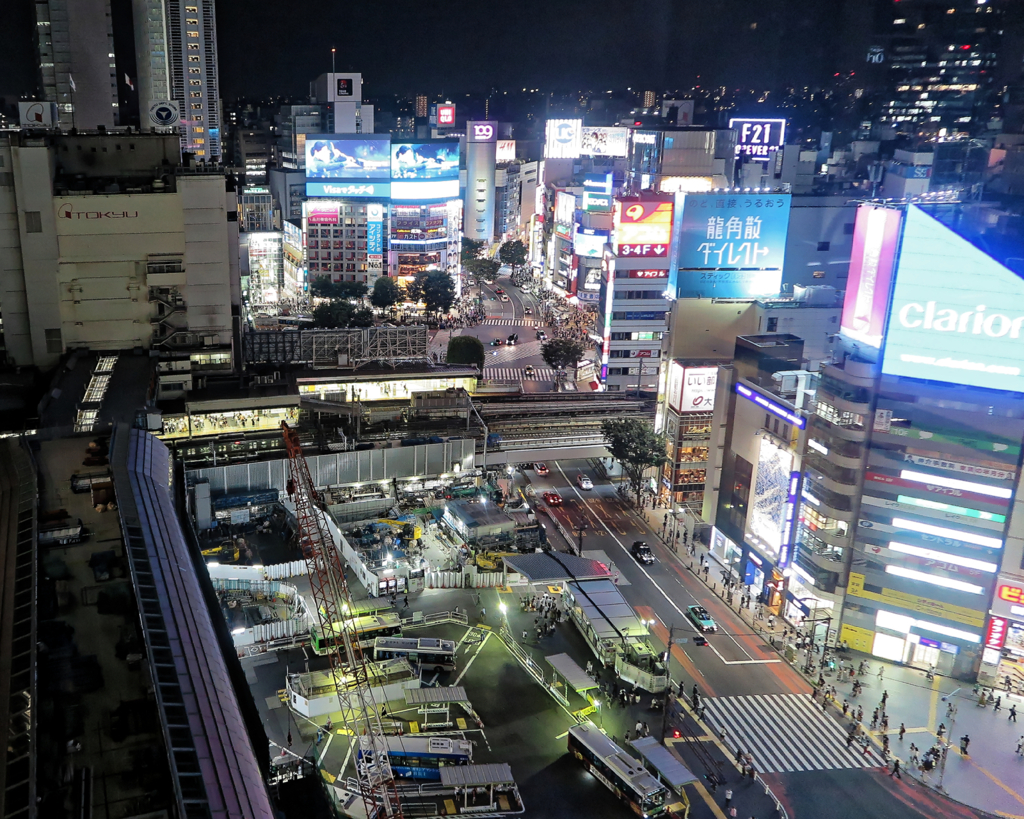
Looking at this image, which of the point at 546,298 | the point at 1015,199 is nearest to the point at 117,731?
the point at 1015,199

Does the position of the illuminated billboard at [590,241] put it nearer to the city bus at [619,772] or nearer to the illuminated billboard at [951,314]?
the illuminated billboard at [951,314]

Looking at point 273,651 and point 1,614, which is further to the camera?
point 273,651

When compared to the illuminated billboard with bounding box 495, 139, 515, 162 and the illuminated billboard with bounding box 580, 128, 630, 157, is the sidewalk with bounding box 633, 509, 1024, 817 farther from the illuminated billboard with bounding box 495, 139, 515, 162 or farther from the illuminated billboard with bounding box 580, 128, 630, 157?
the illuminated billboard with bounding box 495, 139, 515, 162

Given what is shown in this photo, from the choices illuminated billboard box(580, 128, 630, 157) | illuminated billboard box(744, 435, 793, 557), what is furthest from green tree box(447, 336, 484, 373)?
illuminated billboard box(580, 128, 630, 157)

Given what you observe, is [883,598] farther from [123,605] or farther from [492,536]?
[123,605]

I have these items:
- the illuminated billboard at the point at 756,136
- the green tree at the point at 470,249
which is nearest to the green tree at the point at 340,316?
the green tree at the point at 470,249

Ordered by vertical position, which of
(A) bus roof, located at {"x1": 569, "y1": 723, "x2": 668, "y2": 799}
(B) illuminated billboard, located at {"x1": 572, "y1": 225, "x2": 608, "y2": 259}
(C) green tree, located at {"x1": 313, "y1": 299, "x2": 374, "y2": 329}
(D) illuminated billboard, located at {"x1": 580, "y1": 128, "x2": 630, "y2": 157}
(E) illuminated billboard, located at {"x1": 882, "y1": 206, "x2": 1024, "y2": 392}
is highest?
(D) illuminated billboard, located at {"x1": 580, "y1": 128, "x2": 630, "y2": 157}
